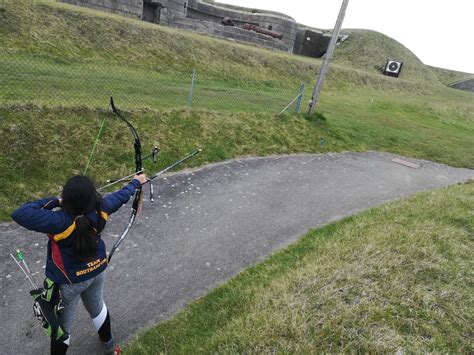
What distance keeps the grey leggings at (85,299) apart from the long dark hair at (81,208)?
0.41 meters

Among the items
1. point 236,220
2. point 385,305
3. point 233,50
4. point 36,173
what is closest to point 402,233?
point 385,305

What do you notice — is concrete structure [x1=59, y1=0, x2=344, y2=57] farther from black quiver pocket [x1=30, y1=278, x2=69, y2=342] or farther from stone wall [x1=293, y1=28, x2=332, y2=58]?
black quiver pocket [x1=30, y1=278, x2=69, y2=342]

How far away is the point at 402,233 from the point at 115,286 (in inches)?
196

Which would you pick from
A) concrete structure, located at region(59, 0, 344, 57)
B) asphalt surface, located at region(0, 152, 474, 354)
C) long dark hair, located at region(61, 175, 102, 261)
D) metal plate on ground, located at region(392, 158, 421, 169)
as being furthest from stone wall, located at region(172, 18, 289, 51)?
long dark hair, located at region(61, 175, 102, 261)

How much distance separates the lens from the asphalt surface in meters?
4.68

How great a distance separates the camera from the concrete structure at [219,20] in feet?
92.4

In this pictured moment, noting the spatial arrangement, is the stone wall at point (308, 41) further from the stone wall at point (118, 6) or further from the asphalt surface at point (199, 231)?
the asphalt surface at point (199, 231)

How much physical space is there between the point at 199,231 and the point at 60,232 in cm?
393

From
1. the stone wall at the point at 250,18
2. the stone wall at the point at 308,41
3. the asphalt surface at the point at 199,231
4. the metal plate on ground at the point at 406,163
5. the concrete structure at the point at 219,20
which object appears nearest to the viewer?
the asphalt surface at the point at 199,231

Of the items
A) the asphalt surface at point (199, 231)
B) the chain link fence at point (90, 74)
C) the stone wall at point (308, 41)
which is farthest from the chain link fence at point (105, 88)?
the stone wall at point (308, 41)

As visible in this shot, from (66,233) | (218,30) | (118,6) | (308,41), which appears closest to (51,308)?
(66,233)

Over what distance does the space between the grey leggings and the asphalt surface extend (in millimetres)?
685

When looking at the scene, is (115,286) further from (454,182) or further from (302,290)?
(454,182)

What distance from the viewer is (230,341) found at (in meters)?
3.95
